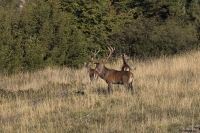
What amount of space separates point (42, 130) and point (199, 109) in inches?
A: 138

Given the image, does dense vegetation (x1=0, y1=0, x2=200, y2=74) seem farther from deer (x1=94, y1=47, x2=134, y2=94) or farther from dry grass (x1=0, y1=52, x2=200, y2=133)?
deer (x1=94, y1=47, x2=134, y2=94)

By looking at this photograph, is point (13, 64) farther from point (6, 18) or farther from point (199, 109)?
point (199, 109)

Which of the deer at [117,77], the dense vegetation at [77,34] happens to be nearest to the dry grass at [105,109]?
the deer at [117,77]

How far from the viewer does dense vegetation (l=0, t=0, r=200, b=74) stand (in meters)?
23.0

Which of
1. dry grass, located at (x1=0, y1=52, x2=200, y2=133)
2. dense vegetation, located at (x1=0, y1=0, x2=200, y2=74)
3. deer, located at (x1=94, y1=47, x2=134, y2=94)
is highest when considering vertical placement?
dense vegetation, located at (x1=0, y1=0, x2=200, y2=74)

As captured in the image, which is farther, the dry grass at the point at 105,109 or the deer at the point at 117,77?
the deer at the point at 117,77

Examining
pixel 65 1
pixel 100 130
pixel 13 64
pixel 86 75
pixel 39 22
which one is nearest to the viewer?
pixel 100 130

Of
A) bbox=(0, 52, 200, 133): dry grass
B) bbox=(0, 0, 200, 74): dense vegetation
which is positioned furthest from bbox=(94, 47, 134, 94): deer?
bbox=(0, 0, 200, 74): dense vegetation

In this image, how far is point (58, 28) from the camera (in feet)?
82.8

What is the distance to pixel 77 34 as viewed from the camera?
2600 centimetres

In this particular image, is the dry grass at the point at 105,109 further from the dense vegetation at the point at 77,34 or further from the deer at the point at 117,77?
the dense vegetation at the point at 77,34

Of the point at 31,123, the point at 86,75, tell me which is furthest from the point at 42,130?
the point at 86,75

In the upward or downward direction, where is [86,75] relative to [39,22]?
downward

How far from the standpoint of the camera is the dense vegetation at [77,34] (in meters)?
23.0
